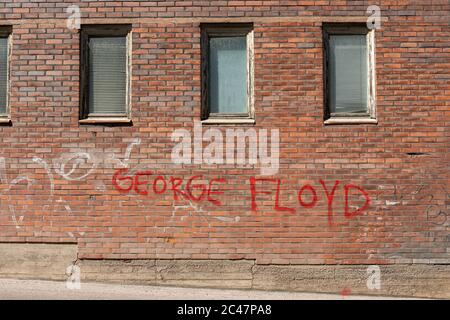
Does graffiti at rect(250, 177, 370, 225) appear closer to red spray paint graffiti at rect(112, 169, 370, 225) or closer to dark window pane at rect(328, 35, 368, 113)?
red spray paint graffiti at rect(112, 169, 370, 225)

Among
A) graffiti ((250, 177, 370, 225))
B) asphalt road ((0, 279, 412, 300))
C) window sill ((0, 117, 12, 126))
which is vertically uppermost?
window sill ((0, 117, 12, 126))

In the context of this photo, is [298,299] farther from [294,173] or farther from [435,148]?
[435,148]

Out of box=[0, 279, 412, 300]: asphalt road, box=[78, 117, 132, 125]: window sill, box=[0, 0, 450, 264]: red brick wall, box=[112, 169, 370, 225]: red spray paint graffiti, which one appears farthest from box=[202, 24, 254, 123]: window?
box=[0, 279, 412, 300]: asphalt road

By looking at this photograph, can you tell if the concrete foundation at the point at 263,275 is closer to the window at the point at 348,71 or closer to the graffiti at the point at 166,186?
the graffiti at the point at 166,186

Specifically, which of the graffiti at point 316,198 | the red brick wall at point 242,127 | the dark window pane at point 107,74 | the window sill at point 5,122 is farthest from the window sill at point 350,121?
the window sill at point 5,122

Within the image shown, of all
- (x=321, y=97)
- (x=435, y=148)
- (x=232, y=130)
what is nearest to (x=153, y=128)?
(x=232, y=130)

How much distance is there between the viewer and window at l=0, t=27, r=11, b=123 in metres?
9.09

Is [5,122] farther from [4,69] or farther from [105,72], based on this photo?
Result: [105,72]

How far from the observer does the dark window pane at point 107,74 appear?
910 centimetres

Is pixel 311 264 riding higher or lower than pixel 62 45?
lower

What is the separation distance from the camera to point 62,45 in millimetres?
8992

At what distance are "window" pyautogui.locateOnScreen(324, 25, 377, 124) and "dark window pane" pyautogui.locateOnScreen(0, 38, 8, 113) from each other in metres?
4.41

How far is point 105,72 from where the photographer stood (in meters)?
9.13

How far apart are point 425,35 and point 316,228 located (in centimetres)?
299
